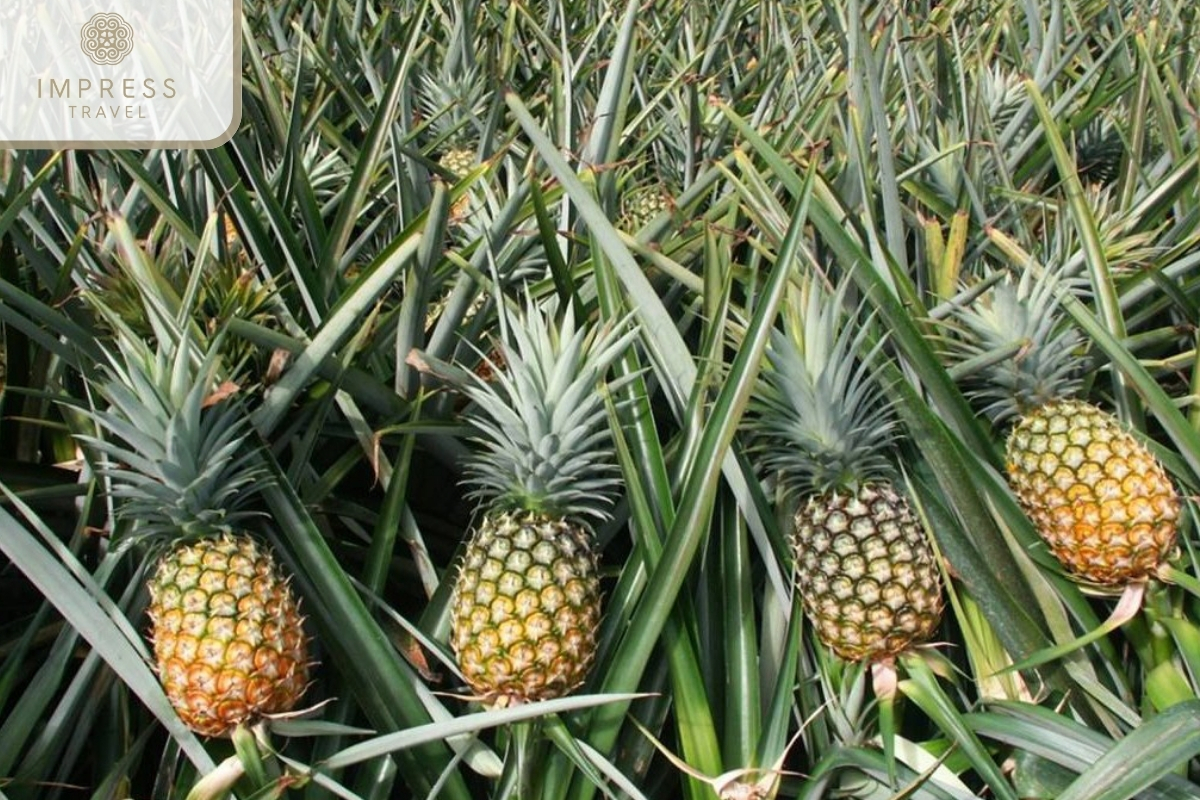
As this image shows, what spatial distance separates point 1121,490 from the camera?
0.90 m

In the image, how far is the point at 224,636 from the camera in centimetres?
79

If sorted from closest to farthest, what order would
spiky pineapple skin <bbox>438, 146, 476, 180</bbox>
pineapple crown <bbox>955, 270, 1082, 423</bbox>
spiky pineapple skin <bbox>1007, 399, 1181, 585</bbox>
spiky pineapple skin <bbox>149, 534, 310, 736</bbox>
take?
spiky pineapple skin <bbox>149, 534, 310, 736</bbox>, spiky pineapple skin <bbox>1007, 399, 1181, 585</bbox>, pineapple crown <bbox>955, 270, 1082, 423</bbox>, spiky pineapple skin <bbox>438, 146, 476, 180</bbox>

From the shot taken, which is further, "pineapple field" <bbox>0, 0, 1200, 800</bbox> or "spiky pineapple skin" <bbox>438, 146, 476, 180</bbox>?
"spiky pineapple skin" <bbox>438, 146, 476, 180</bbox>

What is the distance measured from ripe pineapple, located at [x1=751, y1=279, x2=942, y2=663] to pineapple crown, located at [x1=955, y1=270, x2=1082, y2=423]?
0.15m

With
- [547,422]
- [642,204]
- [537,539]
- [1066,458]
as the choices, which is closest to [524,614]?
[537,539]

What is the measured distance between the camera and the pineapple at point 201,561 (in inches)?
30.8

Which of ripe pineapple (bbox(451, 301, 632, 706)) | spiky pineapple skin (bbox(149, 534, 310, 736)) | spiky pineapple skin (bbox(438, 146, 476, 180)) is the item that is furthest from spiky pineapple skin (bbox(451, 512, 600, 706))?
spiky pineapple skin (bbox(438, 146, 476, 180))

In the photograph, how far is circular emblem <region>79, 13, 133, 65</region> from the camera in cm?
147

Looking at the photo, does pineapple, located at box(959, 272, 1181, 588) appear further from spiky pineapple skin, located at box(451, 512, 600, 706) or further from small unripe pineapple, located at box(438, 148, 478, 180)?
small unripe pineapple, located at box(438, 148, 478, 180)

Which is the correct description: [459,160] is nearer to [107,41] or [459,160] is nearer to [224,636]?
[107,41]

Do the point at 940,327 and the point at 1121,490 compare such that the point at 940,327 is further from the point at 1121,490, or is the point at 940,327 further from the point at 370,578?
the point at 370,578

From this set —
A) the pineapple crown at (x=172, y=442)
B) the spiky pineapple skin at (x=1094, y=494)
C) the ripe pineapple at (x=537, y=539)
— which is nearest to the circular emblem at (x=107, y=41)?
the pineapple crown at (x=172, y=442)

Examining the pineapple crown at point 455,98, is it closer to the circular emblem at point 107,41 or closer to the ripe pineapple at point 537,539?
the circular emblem at point 107,41

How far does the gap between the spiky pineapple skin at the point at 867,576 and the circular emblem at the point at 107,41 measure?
50.7 inches
